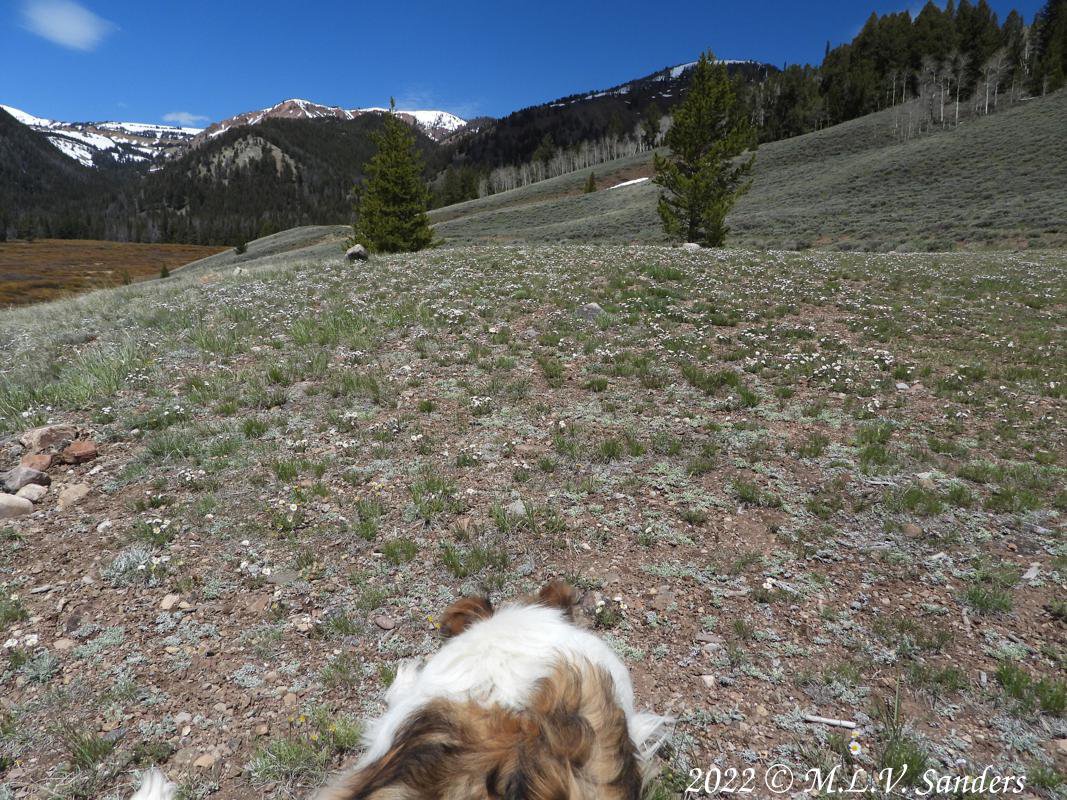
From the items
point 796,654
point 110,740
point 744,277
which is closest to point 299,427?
point 110,740

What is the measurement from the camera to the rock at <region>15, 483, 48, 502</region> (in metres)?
6.15

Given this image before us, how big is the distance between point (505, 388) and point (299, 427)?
3561 mm

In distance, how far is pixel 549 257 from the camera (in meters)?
20.5

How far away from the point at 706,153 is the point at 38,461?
3051 cm

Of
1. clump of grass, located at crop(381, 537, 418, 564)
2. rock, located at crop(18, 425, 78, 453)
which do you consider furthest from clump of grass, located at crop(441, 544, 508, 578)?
rock, located at crop(18, 425, 78, 453)

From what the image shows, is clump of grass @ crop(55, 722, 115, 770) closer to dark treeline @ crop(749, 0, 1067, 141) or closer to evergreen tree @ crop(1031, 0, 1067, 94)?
dark treeline @ crop(749, 0, 1067, 141)

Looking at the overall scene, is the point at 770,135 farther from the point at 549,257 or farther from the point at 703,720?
the point at 703,720

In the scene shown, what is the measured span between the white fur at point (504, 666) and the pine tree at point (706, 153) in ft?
95.8

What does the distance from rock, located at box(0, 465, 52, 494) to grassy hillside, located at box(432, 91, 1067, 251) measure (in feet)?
112

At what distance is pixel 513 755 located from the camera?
214 cm

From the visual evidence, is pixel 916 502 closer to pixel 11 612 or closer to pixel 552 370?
pixel 552 370

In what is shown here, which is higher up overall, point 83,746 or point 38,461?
point 38,461

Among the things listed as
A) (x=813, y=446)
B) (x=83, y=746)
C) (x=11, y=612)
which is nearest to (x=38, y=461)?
(x=11, y=612)

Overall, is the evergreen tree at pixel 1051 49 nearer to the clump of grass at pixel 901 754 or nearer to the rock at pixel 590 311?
the rock at pixel 590 311
